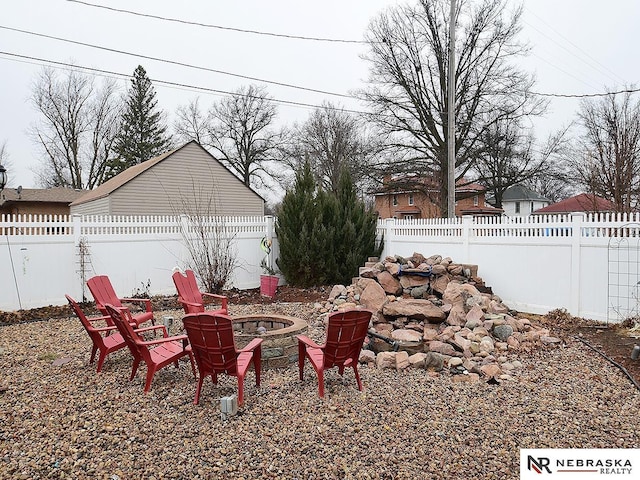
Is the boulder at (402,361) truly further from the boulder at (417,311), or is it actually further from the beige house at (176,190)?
the beige house at (176,190)

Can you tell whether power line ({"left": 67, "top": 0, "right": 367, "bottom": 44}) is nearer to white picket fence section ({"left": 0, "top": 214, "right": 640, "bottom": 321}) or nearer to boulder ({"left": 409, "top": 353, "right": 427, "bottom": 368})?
white picket fence section ({"left": 0, "top": 214, "right": 640, "bottom": 321})

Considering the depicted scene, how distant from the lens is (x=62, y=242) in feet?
26.1

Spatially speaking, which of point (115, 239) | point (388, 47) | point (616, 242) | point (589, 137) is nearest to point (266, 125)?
point (388, 47)

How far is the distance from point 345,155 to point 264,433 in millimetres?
25761

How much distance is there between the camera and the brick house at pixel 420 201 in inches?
743

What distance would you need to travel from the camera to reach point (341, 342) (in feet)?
12.2

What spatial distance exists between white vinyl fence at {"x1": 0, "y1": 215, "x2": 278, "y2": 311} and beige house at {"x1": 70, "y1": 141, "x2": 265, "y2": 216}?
5105mm

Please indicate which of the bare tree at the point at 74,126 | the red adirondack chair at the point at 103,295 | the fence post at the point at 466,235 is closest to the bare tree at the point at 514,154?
the fence post at the point at 466,235

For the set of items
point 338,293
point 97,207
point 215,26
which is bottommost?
point 338,293

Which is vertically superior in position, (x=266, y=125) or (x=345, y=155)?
(x=266, y=125)

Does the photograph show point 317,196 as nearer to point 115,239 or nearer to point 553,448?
point 115,239

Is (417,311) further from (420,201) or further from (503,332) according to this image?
(420,201)

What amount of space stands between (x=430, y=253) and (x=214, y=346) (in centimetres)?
656

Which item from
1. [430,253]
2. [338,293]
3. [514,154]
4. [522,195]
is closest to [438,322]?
[338,293]
